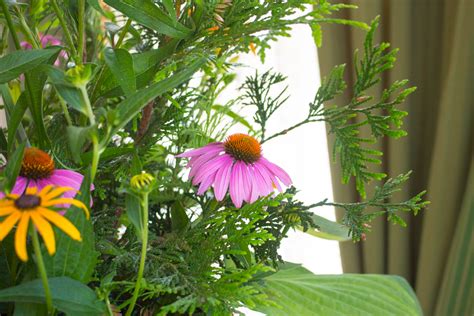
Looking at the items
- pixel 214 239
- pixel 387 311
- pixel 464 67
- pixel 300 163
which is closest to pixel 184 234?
pixel 214 239

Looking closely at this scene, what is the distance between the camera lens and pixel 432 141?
3.31 ft

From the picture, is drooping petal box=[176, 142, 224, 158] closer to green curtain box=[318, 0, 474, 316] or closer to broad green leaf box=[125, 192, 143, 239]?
broad green leaf box=[125, 192, 143, 239]

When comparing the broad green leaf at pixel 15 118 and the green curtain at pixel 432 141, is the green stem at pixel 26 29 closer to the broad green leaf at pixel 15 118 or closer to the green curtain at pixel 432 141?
the broad green leaf at pixel 15 118

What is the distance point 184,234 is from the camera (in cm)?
36

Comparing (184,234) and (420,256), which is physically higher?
(184,234)

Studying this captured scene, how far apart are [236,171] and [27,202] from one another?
0.50ft

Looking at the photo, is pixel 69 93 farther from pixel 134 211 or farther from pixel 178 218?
pixel 178 218

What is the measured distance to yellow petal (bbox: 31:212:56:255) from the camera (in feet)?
0.69

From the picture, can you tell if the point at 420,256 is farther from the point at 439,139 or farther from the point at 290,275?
the point at 290,275

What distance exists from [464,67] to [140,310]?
671 mm

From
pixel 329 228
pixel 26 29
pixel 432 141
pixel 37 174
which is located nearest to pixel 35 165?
pixel 37 174

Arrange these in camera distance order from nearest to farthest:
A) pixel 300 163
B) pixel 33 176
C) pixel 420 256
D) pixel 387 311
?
1. pixel 33 176
2. pixel 387 311
3. pixel 420 256
4. pixel 300 163

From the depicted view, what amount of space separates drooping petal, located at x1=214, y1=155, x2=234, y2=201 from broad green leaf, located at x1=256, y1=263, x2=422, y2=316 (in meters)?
0.06

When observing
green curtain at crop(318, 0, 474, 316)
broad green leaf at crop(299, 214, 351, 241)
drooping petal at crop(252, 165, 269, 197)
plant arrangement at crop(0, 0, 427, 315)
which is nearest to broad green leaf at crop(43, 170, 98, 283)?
plant arrangement at crop(0, 0, 427, 315)
